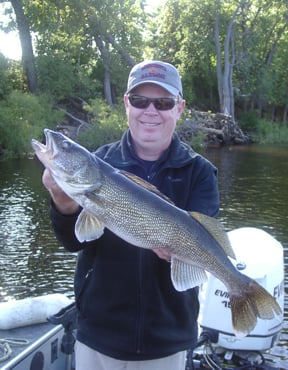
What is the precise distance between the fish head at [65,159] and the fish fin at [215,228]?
1.94ft

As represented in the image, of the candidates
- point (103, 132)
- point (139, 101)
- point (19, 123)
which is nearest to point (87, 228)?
point (139, 101)

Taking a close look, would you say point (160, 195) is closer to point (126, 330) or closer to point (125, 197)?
point (125, 197)

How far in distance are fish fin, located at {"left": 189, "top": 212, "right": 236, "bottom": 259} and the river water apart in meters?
6.20

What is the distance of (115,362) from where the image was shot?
2.73 meters

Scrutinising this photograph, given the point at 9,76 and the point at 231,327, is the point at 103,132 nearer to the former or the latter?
the point at 9,76

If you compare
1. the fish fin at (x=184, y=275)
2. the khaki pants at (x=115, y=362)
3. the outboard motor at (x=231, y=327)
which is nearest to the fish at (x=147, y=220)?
the fish fin at (x=184, y=275)

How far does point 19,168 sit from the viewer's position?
23.2m

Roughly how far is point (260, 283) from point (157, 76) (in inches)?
107

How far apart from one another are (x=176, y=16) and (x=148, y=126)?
45551mm

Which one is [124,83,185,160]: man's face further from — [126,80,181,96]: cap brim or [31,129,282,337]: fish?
[31,129,282,337]: fish

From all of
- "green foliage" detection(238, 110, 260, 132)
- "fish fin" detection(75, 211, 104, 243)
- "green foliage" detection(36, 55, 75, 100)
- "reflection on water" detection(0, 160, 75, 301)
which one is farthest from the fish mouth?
"green foliage" detection(238, 110, 260, 132)

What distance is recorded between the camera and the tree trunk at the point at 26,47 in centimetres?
3559

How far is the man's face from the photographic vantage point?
290 centimetres

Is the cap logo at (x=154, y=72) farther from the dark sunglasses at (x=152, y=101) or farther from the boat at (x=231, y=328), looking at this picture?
the boat at (x=231, y=328)
